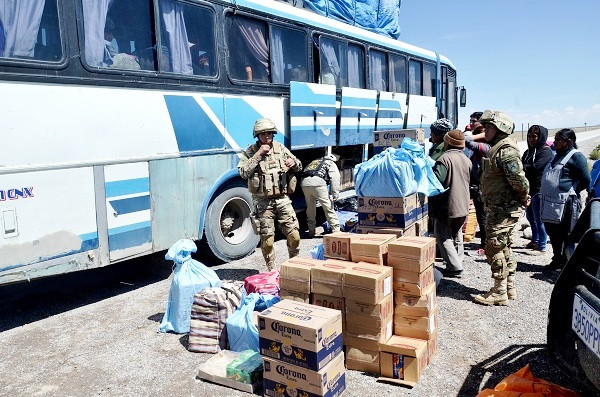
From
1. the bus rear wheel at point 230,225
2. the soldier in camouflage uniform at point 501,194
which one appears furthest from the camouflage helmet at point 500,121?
the bus rear wheel at point 230,225

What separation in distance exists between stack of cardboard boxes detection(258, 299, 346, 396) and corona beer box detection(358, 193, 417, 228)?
4.92 feet

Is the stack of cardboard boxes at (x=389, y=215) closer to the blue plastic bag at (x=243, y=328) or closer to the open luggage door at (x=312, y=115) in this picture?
the blue plastic bag at (x=243, y=328)

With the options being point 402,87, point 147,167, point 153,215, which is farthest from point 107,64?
point 402,87

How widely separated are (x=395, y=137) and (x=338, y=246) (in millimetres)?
3151

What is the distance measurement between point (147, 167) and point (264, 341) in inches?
119

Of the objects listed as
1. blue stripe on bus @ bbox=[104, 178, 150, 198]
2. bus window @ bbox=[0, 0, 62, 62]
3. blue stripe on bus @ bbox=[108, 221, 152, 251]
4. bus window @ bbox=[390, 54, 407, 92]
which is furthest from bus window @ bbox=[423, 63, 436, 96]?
bus window @ bbox=[0, 0, 62, 62]

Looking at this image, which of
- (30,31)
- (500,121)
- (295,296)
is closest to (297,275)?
(295,296)

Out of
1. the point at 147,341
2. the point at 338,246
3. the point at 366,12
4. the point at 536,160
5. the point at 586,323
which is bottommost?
the point at 147,341

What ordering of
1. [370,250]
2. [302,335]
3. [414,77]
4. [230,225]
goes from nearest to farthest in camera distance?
1. [302,335]
2. [370,250]
3. [230,225]
4. [414,77]

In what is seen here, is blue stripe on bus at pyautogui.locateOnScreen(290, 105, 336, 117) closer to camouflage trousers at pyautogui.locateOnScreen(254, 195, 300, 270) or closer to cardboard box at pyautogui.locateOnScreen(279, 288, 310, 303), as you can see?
camouflage trousers at pyautogui.locateOnScreen(254, 195, 300, 270)

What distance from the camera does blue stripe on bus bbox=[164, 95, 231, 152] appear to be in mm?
5707

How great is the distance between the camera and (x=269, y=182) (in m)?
5.36

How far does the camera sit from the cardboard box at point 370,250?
3.70 metres

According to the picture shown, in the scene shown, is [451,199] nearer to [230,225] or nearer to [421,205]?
[421,205]
